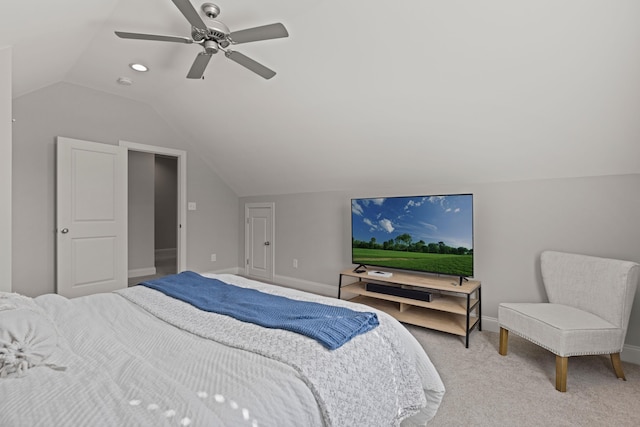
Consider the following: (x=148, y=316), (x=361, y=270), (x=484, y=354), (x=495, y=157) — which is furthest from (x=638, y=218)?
(x=148, y=316)

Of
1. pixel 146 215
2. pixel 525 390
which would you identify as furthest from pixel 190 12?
pixel 146 215

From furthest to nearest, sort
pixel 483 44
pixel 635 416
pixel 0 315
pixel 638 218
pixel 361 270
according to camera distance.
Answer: pixel 361 270 → pixel 638 218 → pixel 483 44 → pixel 635 416 → pixel 0 315

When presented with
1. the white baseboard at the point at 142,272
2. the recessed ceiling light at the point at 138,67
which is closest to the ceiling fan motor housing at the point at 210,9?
the recessed ceiling light at the point at 138,67

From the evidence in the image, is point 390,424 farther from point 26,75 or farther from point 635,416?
point 26,75

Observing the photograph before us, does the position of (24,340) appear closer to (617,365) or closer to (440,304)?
(440,304)

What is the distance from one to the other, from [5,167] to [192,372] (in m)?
2.16

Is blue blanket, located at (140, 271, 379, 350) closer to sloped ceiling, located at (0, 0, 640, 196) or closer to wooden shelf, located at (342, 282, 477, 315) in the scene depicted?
wooden shelf, located at (342, 282, 477, 315)

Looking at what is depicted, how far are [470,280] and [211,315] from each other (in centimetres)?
257

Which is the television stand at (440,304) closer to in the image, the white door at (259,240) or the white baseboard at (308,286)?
the white baseboard at (308,286)

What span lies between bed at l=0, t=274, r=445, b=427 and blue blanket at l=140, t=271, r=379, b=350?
0.03 m

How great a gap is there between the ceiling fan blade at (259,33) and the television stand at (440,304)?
242cm

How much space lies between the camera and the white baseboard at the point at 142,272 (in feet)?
17.7

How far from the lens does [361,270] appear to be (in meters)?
3.75

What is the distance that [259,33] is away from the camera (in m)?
1.95
